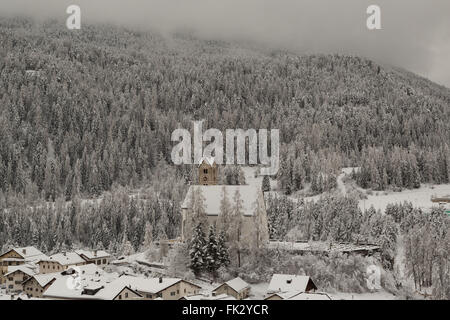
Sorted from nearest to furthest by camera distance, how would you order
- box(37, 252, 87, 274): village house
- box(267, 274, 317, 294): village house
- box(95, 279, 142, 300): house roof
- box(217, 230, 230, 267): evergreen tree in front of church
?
box(267, 274, 317, 294): village house → box(95, 279, 142, 300): house roof → box(217, 230, 230, 267): evergreen tree in front of church → box(37, 252, 87, 274): village house

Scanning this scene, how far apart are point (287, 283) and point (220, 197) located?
61.4 ft

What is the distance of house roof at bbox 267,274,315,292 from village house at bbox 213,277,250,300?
9.63 ft

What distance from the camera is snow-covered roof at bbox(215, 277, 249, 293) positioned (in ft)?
210

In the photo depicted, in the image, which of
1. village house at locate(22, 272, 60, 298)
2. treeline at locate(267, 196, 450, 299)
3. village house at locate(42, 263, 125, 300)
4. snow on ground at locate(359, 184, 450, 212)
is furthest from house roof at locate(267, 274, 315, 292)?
snow on ground at locate(359, 184, 450, 212)

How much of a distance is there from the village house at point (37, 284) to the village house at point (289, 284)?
33.4m

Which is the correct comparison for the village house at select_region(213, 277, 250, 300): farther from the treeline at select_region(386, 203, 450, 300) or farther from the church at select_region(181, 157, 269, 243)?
the treeline at select_region(386, 203, 450, 300)

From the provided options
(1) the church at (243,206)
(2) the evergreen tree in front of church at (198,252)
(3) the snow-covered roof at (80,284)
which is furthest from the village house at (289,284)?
(3) the snow-covered roof at (80,284)

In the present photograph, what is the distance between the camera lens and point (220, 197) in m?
79.2

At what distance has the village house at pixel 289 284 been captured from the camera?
63.7 m

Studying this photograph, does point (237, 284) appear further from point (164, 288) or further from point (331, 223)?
point (331, 223)
